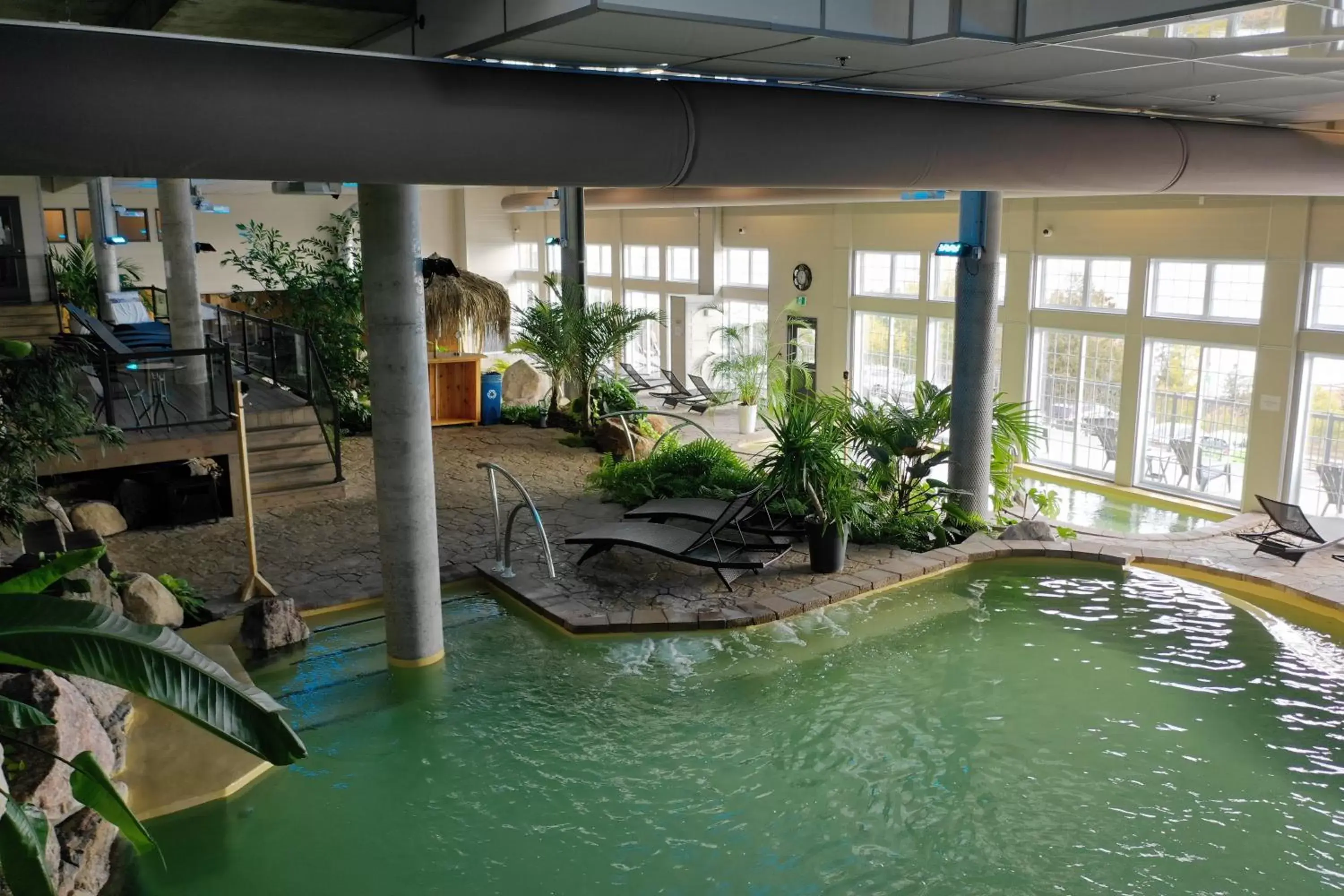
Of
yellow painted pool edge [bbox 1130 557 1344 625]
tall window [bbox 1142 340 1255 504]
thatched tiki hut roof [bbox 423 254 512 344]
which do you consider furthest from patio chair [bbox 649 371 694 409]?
yellow painted pool edge [bbox 1130 557 1344 625]

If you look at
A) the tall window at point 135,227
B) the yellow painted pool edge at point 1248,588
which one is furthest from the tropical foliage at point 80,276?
the yellow painted pool edge at point 1248,588

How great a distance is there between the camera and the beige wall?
1366 centimetres

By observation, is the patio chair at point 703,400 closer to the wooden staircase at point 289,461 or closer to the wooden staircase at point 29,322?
the wooden staircase at point 289,461

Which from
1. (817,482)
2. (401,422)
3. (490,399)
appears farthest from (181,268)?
(817,482)

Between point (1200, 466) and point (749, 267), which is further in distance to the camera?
point (749, 267)

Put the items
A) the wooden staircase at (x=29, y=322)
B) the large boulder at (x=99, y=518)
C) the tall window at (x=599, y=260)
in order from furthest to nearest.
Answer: the tall window at (x=599, y=260) → the wooden staircase at (x=29, y=322) → the large boulder at (x=99, y=518)

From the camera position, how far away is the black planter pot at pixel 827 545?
923cm

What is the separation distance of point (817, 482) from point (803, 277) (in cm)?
1239

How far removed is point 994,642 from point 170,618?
19.8 ft

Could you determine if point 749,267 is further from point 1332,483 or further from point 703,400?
point 1332,483

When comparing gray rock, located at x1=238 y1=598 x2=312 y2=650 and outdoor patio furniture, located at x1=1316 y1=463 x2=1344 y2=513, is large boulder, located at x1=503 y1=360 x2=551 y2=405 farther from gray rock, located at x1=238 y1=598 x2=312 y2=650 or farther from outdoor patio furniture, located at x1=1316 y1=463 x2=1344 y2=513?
outdoor patio furniture, located at x1=1316 y1=463 x2=1344 y2=513

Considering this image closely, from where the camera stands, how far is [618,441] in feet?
46.1

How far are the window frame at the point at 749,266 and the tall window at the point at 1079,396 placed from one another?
659 centimetres


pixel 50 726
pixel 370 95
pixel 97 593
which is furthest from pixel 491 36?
pixel 97 593
